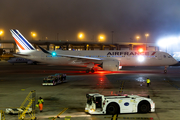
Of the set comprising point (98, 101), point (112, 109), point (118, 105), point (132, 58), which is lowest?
point (112, 109)

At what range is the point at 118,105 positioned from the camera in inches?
562

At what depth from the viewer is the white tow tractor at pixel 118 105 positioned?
1413 centimetres

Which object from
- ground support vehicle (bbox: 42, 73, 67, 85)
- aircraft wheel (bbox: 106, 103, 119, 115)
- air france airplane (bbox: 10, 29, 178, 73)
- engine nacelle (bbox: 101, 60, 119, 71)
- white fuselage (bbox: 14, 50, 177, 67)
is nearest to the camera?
aircraft wheel (bbox: 106, 103, 119, 115)

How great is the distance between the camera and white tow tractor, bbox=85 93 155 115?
14133 millimetres

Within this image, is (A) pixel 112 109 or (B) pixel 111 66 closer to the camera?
(A) pixel 112 109

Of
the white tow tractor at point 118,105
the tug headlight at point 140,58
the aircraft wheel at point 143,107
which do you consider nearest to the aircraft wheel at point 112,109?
the white tow tractor at point 118,105

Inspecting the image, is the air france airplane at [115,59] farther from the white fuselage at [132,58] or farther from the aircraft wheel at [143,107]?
the aircraft wheel at [143,107]

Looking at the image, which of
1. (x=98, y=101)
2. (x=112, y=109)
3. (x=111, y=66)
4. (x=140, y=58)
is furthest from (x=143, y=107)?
(x=140, y=58)

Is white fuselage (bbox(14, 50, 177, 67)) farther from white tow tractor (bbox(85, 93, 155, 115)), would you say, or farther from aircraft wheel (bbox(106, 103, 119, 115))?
aircraft wheel (bbox(106, 103, 119, 115))

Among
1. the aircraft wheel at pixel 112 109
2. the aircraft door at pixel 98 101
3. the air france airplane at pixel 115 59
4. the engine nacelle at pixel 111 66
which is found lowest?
the aircraft wheel at pixel 112 109

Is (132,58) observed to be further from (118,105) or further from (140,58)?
(118,105)

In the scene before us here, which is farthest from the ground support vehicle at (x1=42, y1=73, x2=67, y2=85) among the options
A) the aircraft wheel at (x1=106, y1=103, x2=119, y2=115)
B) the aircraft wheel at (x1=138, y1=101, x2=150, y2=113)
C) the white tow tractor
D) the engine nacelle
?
the aircraft wheel at (x1=138, y1=101, x2=150, y2=113)

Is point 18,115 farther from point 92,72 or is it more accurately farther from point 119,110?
point 92,72

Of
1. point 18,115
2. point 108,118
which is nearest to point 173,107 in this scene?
point 108,118
